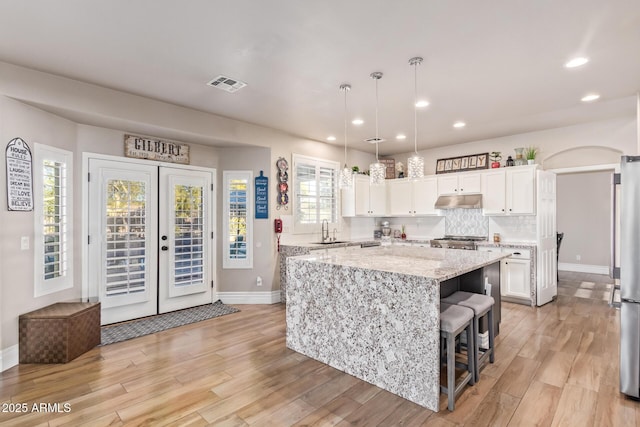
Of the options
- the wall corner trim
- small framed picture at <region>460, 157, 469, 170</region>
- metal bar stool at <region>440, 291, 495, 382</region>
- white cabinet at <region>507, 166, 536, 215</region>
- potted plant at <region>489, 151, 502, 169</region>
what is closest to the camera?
metal bar stool at <region>440, 291, 495, 382</region>

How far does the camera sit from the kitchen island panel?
2381 mm

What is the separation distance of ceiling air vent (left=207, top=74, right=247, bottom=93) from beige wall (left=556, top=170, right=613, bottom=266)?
7.69 meters

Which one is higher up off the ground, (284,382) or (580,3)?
(580,3)

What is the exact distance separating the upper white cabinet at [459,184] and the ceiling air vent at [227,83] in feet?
13.9

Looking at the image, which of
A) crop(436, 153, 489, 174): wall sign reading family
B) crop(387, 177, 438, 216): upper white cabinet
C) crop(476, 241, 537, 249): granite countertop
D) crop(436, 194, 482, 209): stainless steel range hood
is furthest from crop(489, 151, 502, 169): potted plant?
crop(476, 241, 537, 249): granite countertop

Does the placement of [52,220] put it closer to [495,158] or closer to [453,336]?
[453,336]

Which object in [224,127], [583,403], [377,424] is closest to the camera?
[377,424]

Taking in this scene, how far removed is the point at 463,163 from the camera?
243 inches

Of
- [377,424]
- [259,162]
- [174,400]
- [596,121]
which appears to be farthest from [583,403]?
[259,162]

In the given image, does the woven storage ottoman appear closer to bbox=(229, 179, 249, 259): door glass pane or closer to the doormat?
the doormat

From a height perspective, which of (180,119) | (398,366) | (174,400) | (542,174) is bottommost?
(174,400)

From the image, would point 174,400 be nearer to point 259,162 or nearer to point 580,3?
point 259,162

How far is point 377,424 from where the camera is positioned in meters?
2.19

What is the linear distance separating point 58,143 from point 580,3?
→ 498 cm
